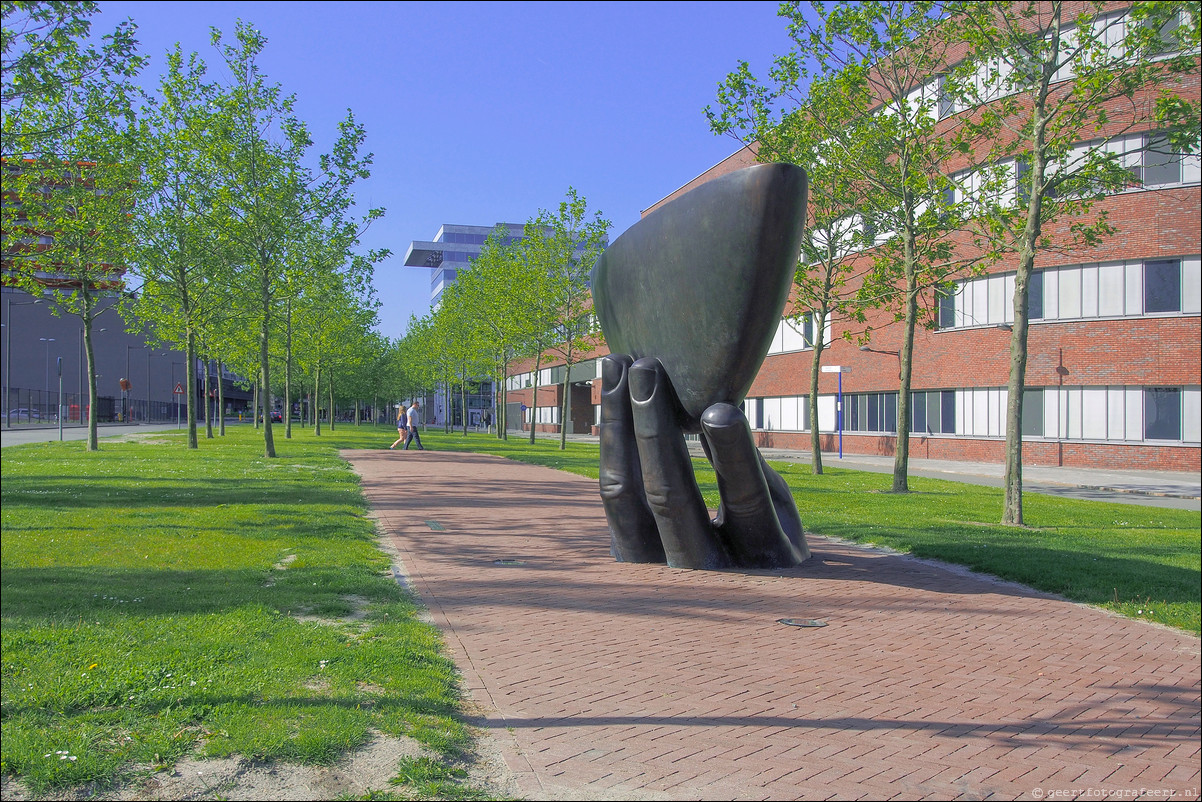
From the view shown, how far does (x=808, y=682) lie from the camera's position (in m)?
5.10

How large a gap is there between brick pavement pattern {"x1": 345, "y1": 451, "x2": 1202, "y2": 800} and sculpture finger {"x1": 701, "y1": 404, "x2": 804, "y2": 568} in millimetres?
231

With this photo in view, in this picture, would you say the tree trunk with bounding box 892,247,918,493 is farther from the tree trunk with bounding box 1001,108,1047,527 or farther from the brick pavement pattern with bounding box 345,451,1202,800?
the brick pavement pattern with bounding box 345,451,1202,800

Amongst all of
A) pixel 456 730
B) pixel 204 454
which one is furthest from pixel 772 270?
pixel 204 454

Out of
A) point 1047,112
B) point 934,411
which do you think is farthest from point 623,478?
point 934,411

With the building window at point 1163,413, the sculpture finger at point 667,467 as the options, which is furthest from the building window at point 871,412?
the building window at point 1163,413

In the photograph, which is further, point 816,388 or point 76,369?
point 816,388

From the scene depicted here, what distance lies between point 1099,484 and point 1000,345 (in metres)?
26.4

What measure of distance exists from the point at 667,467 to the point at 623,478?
72cm

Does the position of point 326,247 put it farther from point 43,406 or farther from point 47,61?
point 43,406

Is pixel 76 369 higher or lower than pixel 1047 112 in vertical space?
lower

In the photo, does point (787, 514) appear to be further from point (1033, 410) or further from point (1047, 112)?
point (1033, 410)

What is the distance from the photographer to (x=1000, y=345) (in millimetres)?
28562

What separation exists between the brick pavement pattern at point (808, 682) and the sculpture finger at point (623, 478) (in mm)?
299

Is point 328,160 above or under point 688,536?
above
